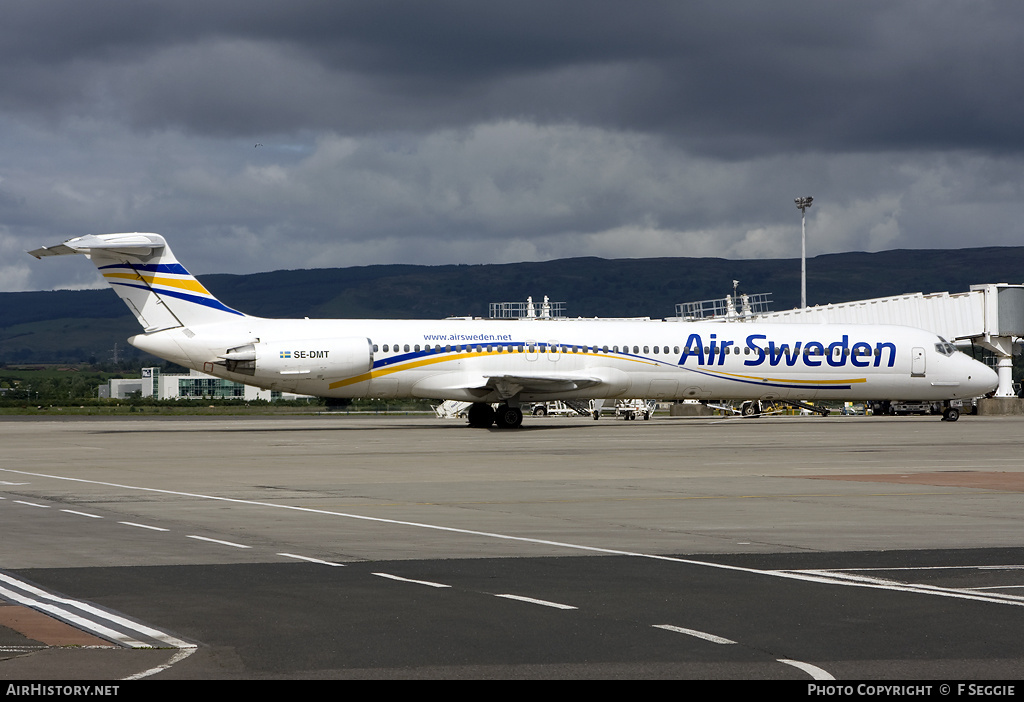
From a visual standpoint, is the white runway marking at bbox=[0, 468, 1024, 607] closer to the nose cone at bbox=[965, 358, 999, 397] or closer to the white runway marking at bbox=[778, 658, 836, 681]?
the white runway marking at bbox=[778, 658, 836, 681]

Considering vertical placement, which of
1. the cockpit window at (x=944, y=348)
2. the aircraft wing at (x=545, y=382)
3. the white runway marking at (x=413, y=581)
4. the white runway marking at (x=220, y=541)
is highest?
the cockpit window at (x=944, y=348)

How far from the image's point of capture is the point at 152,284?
143 feet

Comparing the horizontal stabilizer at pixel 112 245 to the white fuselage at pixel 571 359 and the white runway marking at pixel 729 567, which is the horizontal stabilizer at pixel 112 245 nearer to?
the white fuselage at pixel 571 359

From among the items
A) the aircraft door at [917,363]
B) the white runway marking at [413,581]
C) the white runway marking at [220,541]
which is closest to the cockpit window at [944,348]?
the aircraft door at [917,363]

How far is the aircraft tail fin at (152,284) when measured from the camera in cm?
4341

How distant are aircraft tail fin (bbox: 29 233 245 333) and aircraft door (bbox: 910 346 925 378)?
28.1 meters

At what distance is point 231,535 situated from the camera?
586 inches

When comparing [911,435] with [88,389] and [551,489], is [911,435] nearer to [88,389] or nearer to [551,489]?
[551,489]

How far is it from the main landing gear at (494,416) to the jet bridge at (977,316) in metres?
27.7

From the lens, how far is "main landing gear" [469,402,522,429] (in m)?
46.0

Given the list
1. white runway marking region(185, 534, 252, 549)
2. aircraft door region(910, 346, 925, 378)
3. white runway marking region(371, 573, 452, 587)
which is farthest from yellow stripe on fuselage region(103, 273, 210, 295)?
white runway marking region(371, 573, 452, 587)

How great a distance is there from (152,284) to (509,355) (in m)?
13.8

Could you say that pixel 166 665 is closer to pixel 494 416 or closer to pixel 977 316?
pixel 494 416

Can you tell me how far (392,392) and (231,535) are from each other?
30684 mm
